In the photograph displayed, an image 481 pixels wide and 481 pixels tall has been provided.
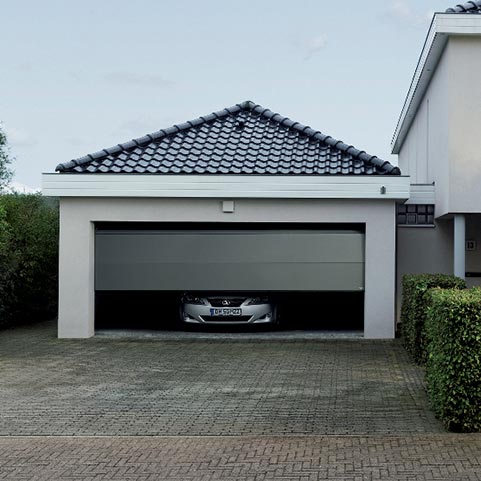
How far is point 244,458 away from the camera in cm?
742

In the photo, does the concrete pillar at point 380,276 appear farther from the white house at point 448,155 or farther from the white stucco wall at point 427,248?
the white stucco wall at point 427,248

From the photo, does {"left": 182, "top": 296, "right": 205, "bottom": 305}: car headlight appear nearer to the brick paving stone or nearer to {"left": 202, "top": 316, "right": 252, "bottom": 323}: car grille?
{"left": 202, "top": 316, "right": 252, "bottom": 323}: car grille

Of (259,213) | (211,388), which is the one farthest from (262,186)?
(211,388)

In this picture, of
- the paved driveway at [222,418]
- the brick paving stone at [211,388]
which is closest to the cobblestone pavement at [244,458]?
the paved driveway at [222,418]

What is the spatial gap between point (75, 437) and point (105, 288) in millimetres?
8900

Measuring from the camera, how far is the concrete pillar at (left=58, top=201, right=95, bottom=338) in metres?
16.7

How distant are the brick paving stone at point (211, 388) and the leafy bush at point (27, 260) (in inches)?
119

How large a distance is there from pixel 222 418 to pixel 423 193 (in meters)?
10.4

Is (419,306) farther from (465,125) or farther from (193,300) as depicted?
(193,300)

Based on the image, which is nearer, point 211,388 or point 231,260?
point 211,388

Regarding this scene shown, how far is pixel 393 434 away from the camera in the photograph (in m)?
8.27

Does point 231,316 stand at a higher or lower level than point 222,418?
higher

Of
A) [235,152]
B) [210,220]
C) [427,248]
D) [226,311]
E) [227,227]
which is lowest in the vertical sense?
[226,311]

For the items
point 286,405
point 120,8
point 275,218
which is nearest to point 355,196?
point 275,218
